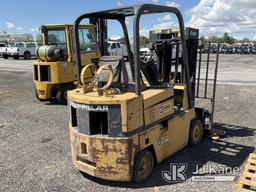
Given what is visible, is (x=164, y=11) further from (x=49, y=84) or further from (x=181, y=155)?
(x=49, y=84)

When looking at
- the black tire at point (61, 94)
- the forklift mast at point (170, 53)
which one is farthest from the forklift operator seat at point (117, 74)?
the black tire at point (61, 94)

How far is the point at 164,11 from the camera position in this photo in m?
5.48

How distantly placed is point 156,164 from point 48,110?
5.89 metres

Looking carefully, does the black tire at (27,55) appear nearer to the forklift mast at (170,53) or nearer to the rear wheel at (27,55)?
the rear wheel at (27,55)

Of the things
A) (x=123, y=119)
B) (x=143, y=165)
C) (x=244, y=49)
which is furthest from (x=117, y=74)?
(x=244, y=49)

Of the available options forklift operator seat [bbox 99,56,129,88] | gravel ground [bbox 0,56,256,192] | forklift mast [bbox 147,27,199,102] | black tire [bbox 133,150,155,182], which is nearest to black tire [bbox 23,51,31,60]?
gravel ground [bbox 0,56,256,192]

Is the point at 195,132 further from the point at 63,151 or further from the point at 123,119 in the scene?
the point at 63,151

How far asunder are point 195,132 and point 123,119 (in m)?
2.41

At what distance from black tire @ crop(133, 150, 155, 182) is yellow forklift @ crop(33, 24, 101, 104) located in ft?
21.4

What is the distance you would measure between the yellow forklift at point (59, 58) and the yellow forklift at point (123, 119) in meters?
5.36

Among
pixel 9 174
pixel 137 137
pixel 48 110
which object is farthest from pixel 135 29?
pixel 48 110

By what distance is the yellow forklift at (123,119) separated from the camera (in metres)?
4.82

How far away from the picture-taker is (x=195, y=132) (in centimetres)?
668

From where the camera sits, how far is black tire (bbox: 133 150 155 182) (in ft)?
16.5
